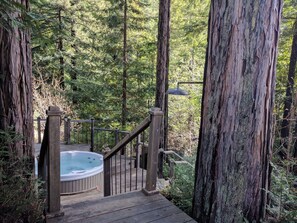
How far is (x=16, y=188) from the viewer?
2.09 meters

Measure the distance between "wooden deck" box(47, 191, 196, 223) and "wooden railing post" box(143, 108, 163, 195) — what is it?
14cm

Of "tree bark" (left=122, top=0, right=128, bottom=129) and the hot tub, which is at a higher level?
"tree bark" (left=122, top=0, right=128, bottom=129)

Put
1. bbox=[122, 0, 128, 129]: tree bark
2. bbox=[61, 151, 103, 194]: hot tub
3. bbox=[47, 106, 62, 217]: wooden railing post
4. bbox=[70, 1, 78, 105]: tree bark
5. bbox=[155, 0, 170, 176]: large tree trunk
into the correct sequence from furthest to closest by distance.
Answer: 1. bbox=[70, 1, 78, 105]: tree bark
2. bbox=[122, 0, 128, 129]: tree bark
3. bbox=[155, 0, 170, 176]: large tree trunk
4. bbox=[61, 151, 103, 194]: hot tub
5. bbox=[47, 106, 62, 217]: wooden railing post

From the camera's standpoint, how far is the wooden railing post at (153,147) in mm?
2564

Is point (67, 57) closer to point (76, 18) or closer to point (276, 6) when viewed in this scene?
Result: point (76, 18)

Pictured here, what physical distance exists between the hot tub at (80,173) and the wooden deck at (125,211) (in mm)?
3065

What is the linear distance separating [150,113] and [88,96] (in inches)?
342

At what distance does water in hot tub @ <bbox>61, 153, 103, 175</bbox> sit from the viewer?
23.5ft

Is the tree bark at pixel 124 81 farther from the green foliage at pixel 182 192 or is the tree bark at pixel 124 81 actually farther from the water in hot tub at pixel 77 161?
the green foliage at pixel 182 192

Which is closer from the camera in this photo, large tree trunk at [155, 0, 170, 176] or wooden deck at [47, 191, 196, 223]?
wooden deck at [47, 191, 196, 223]

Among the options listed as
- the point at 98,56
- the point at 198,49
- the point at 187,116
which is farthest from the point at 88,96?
the point at 198,49

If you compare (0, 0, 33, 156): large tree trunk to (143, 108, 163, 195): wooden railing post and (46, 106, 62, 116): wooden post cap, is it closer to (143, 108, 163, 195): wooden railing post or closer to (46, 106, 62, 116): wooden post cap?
(46, 106, 62, 116): wooden post cap

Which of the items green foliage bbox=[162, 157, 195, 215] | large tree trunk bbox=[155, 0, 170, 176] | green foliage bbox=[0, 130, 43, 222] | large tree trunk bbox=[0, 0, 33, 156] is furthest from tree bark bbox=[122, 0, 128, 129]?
green foliage bbox=[0, 130, 43, 222]

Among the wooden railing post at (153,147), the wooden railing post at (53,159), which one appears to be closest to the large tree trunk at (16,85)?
the wooden railing post at (53,159)
